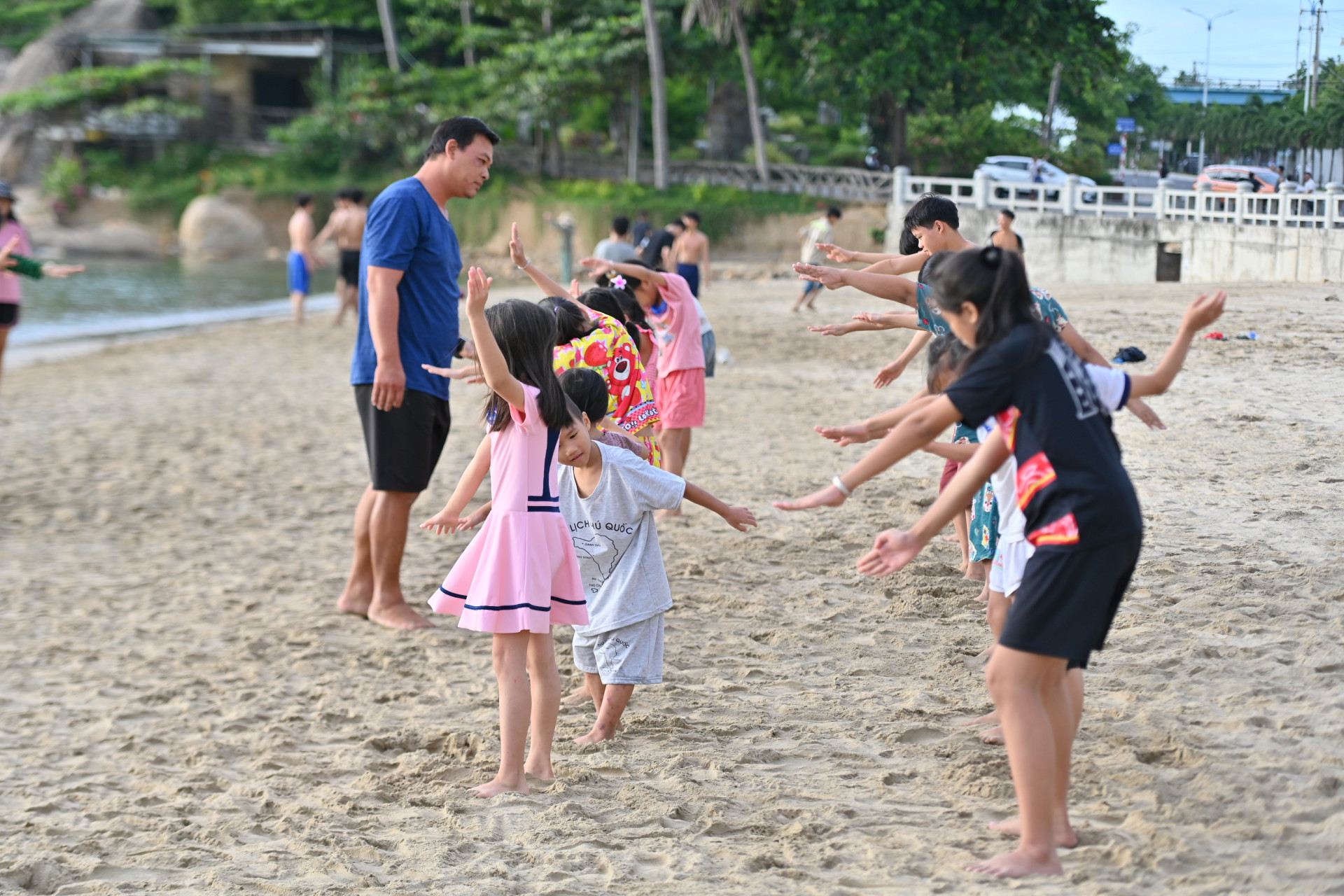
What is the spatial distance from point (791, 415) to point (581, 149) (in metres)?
28.7

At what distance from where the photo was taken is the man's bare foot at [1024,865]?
2969 millimetres

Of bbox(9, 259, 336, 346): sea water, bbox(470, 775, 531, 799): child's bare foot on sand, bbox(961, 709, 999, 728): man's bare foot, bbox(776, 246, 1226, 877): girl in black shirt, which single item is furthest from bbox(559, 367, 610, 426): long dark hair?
bbox(9, 259, 336, 346): sea water

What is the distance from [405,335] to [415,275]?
0.27 m

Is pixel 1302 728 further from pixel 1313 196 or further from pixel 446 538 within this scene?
pixel 1313 196

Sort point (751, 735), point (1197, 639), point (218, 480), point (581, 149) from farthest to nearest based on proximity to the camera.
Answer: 1. point (581, 149)
2. point (218, 480)
3. point (1197, 639)
4. point (751, 735)

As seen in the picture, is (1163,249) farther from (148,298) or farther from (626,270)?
(148,298)

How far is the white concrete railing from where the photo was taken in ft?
44.3

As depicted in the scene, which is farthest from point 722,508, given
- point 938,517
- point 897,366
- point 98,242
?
point 98,242

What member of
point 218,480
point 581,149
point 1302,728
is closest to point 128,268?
point 581,149

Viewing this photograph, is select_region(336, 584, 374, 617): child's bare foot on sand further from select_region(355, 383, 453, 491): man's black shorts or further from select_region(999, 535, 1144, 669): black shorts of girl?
select_region(999, 535, 1144, 669): black shorts of girl

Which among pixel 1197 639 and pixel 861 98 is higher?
pixel 861 98

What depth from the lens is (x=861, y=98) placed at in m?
28.3

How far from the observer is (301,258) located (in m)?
17.9

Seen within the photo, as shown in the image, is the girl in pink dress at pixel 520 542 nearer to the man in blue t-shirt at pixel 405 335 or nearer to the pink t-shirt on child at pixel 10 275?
the man in blue t-shirt at pixel 405 335
